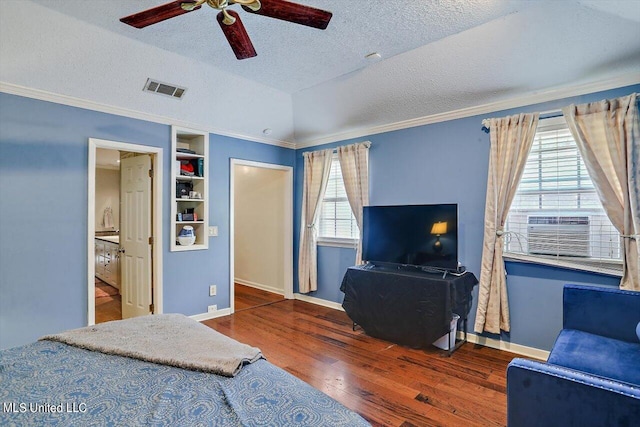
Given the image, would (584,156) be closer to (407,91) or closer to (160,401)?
(407,91)

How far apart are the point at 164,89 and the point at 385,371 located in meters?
3.52

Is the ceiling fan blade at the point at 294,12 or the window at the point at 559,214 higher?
the ceiling fan blade at the point at 294,12

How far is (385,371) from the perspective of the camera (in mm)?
2742

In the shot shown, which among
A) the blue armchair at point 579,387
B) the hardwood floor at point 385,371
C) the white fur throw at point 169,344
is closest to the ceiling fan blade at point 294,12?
the white fur throw at point 169,344

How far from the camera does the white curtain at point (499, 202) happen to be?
303 centimetres

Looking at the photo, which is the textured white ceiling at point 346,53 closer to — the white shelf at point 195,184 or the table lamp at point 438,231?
the white shelf at point 195,184

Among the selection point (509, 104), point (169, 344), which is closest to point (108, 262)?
point (169, 344)

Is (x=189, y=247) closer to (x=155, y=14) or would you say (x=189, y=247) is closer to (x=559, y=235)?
(x=155, y=14)

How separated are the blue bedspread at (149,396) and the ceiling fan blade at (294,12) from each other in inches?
66.7

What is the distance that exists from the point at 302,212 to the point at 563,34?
11.6 feet

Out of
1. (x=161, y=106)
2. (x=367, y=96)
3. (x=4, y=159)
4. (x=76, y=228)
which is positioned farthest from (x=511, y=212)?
Result: (x=4, y=159)

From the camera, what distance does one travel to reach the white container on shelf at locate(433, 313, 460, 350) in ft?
10.2

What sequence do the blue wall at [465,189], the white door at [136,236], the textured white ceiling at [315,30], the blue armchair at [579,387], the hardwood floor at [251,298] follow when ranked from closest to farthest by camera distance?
the blue armchair at [579,387]
the textured white ceiling at [315,30]
the blue wall at [465,189]
the white door at [136,236]
the hardwood floor at [251,298]
